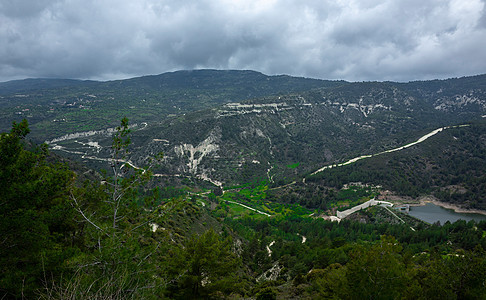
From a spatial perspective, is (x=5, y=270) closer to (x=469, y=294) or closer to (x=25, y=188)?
(x=25, y=188)

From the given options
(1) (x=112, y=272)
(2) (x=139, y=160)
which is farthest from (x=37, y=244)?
(2) (x=139, y=160)

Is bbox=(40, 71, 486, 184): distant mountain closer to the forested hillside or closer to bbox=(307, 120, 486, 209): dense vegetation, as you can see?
the forested hillside

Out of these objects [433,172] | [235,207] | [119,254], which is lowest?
[235,207]

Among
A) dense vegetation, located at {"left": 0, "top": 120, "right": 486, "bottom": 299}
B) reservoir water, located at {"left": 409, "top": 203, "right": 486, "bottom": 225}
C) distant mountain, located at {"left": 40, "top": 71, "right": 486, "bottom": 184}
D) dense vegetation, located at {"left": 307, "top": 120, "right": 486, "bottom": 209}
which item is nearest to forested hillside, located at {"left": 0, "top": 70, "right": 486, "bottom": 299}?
dense vegetation, located at {"left": 0, "top": 120, "right": 486, "bottom": 299}

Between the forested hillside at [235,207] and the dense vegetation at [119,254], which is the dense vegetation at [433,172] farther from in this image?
the dense vegetation at [119,254]

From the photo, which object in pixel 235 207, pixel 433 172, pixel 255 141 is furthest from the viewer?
pixel 255 141

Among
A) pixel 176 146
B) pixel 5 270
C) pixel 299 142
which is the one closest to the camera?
pixel 5 270

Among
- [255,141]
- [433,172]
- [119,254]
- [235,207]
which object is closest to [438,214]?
[433,172]

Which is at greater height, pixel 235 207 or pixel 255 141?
pixel 255 141

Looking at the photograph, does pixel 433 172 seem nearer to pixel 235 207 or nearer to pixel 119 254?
pixel 235 207
